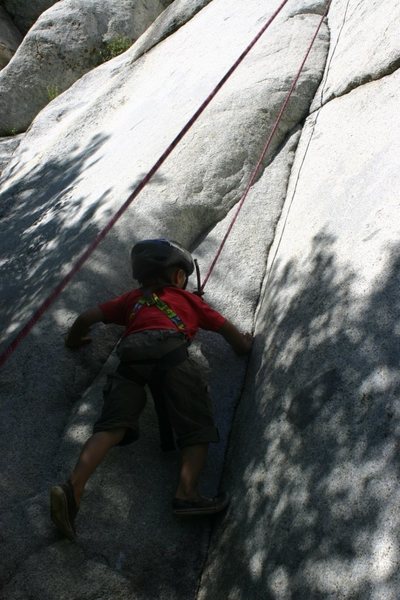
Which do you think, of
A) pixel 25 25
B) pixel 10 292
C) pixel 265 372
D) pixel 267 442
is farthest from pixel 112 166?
pixel 25 25

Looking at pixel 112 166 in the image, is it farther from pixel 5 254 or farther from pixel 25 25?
pixel 25 25

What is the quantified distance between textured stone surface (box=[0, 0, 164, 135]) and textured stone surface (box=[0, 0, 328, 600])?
76.0 inches

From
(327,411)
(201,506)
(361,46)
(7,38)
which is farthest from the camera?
(7,38)

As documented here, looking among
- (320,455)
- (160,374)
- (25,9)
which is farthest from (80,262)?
(25,9)

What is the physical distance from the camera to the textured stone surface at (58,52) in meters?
10.9

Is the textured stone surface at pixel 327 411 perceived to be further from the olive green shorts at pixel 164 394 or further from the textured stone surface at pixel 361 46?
the textured stone surface at pixel 361 46

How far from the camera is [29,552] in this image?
3398 millimetres

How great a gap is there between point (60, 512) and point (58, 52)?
366 inches

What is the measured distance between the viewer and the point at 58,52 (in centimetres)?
1102

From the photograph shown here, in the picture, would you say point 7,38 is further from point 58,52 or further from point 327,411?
point 327,411

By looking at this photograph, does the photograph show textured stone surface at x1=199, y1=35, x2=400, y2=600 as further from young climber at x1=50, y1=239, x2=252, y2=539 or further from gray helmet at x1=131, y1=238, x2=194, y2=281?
gray helmet at x1=131, y1=238, x2=194, y2=281

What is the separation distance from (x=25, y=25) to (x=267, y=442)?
1339 centimetres

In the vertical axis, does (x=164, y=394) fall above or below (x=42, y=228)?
below

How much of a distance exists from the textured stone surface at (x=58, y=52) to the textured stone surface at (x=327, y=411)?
7.54 m
